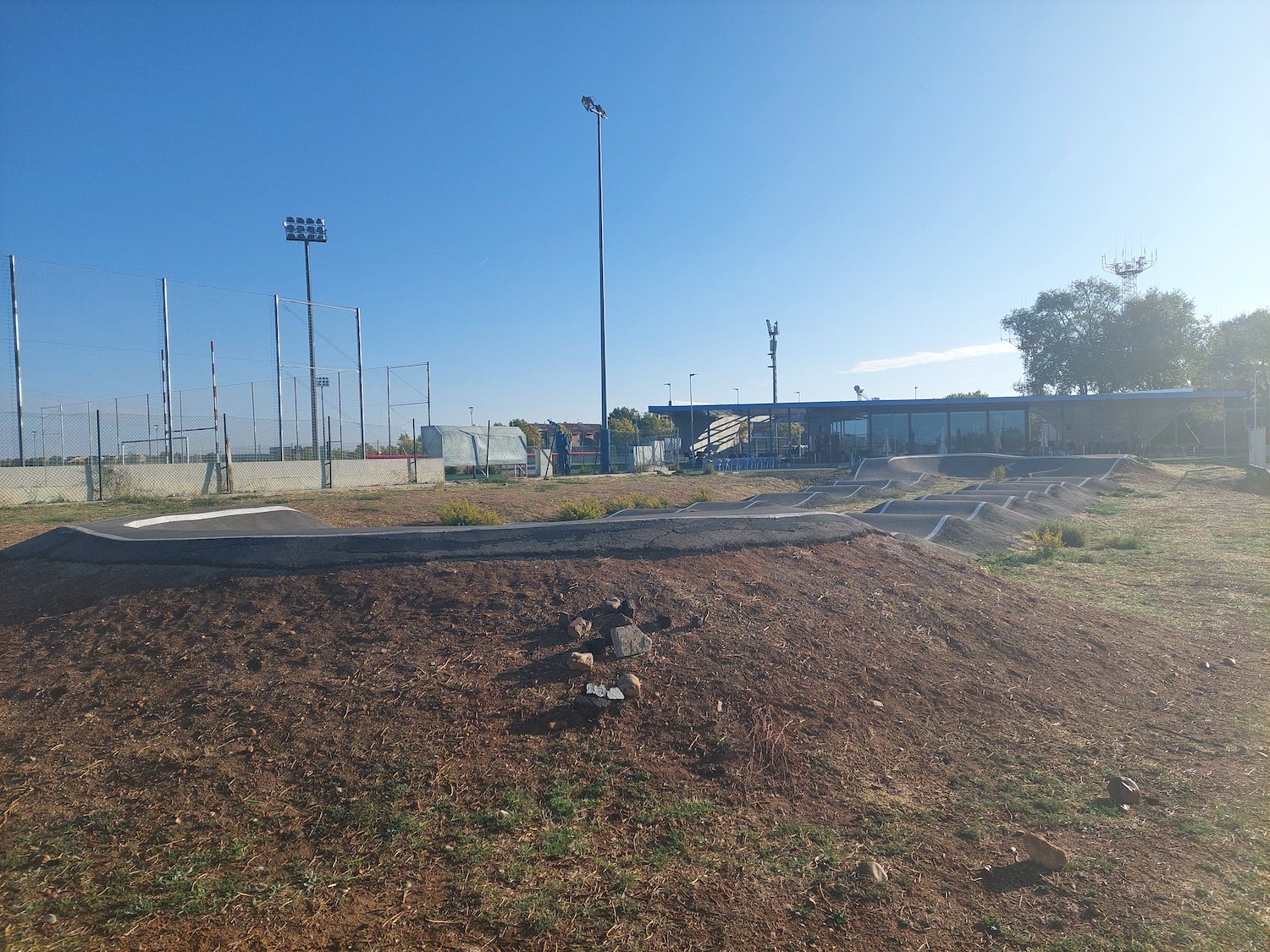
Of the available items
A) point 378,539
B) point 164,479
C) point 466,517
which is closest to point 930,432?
point 466,517

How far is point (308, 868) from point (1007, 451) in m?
52.8

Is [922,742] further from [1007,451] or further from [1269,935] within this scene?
[1007,451]

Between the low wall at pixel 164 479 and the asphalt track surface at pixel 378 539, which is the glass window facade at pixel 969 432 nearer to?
the low wall at pixel 164 479

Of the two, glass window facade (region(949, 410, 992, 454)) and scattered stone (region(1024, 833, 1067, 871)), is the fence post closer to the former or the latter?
scattered stone (region(1024, 833, 1067, 871))

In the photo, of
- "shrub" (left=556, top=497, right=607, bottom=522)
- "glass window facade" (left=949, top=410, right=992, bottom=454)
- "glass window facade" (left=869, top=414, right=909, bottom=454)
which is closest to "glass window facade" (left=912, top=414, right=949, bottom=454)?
"glass window facade" (left=949, top=410, right=992, bottom=454)

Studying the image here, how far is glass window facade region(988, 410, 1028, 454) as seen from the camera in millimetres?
49594

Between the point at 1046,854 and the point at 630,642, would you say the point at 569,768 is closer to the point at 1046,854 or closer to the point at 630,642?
the point at 630,642

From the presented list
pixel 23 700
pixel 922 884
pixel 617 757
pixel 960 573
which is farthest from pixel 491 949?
pixel 960 573

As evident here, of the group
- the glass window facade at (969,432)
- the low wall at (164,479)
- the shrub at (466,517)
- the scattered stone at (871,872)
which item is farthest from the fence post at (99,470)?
the glass window facade at (969,432)

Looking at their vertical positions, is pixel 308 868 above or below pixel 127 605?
below

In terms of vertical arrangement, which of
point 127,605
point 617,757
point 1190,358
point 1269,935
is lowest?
point 1269,935

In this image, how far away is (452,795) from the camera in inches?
155

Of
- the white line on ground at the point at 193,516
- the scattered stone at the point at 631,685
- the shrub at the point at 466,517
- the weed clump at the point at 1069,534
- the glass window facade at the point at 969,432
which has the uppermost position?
the glass window facade at the point at 969,432

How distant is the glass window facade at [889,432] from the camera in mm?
49781
